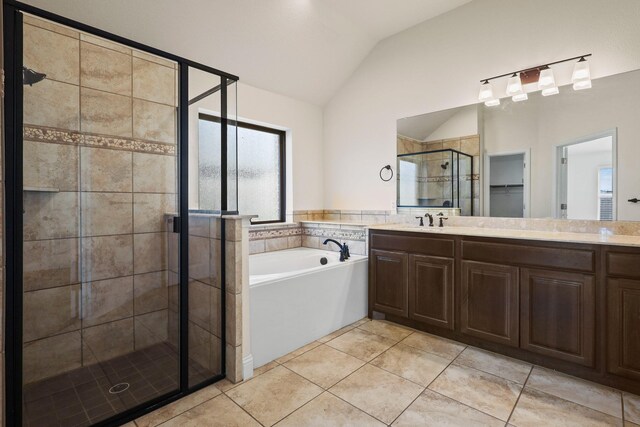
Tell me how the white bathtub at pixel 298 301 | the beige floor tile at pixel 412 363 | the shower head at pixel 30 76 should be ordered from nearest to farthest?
the shower head at pixel 30 76, the beige floor tile at pixel 412 363, the white bathtub at pixel 298 301

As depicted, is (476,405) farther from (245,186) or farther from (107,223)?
(245,186)

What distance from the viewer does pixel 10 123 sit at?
4.32 feet

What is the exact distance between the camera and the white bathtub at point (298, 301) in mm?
2135

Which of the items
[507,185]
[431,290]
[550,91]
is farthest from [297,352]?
[550,91]

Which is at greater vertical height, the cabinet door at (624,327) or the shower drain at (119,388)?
the cabinet door at (624,327)

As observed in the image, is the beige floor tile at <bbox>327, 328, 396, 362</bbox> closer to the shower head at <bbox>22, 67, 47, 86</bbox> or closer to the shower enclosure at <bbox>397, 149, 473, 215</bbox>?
the shower enclosure at <bbox>397, 149, 473, 215</bbox>

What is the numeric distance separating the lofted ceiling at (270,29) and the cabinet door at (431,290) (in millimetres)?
2278

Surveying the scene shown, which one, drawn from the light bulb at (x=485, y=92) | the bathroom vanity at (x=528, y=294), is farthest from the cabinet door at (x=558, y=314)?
the light bulb at (x=485, y=92)

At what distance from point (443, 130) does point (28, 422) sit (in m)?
3.47

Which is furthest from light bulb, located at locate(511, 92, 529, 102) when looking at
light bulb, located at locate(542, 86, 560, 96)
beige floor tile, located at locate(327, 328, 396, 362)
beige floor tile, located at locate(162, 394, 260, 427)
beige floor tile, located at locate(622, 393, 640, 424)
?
beige floor tile, located at locate(162, 394, 260, 427)

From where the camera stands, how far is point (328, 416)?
163cm

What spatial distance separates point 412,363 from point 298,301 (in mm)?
900

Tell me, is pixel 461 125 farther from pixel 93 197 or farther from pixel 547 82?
pixel 93 197

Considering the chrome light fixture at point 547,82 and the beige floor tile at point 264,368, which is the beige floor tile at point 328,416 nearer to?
the beige floor tile at point 264,368
